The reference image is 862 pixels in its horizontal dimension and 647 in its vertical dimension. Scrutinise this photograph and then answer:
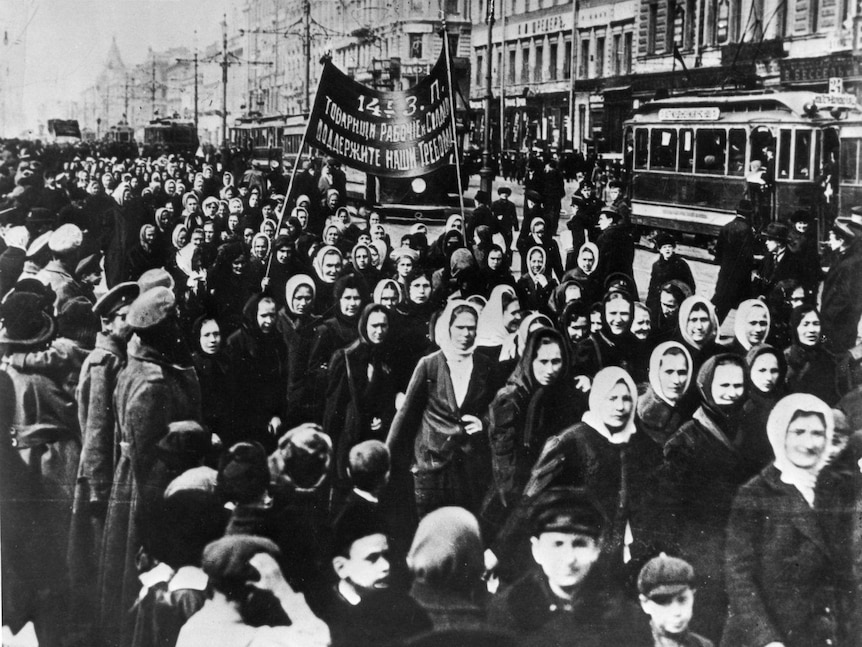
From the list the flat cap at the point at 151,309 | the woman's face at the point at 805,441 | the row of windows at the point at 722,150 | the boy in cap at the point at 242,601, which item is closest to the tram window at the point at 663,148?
the row of windows at the point at 722,150

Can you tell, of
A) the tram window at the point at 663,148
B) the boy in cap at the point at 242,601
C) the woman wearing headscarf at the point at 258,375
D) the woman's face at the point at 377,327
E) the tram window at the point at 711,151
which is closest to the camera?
the boy in cap at the point at 242,601

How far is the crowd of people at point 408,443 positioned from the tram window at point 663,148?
19.6 inches

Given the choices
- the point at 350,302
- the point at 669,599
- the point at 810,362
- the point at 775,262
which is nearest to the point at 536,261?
the point at 350,302

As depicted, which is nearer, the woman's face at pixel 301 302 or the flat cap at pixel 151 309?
the flat cap at pixel 151 309

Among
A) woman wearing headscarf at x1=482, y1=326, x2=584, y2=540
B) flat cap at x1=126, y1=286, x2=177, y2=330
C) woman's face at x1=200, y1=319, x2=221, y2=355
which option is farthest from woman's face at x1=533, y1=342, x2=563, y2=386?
flat cap at x1=126, y1=286, x2=177, y2=330

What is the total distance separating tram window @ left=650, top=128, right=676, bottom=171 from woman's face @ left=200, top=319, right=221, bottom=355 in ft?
8.31

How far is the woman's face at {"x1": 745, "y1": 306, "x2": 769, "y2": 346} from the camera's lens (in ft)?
18.6

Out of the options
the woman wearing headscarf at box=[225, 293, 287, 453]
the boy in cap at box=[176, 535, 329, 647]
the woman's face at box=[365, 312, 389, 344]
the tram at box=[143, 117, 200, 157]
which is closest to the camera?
the boy in cap at box=[176, 535, 329, 647]

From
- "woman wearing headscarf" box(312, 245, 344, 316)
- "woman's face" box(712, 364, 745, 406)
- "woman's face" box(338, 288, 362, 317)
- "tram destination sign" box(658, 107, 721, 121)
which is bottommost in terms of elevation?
"woman's face" box(712, 364, 745, 406)

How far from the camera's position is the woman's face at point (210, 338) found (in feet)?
18.1

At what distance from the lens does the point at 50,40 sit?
5668 mm

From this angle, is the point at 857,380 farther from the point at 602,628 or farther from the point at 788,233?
the point at 602,628

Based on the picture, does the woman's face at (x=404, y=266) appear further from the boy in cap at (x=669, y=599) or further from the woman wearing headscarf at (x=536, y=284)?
the boy in cap at (x=669, y=599)

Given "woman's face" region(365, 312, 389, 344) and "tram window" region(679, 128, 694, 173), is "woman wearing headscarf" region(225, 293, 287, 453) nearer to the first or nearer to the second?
"woman's face" region(365, 312, 389, 344)
